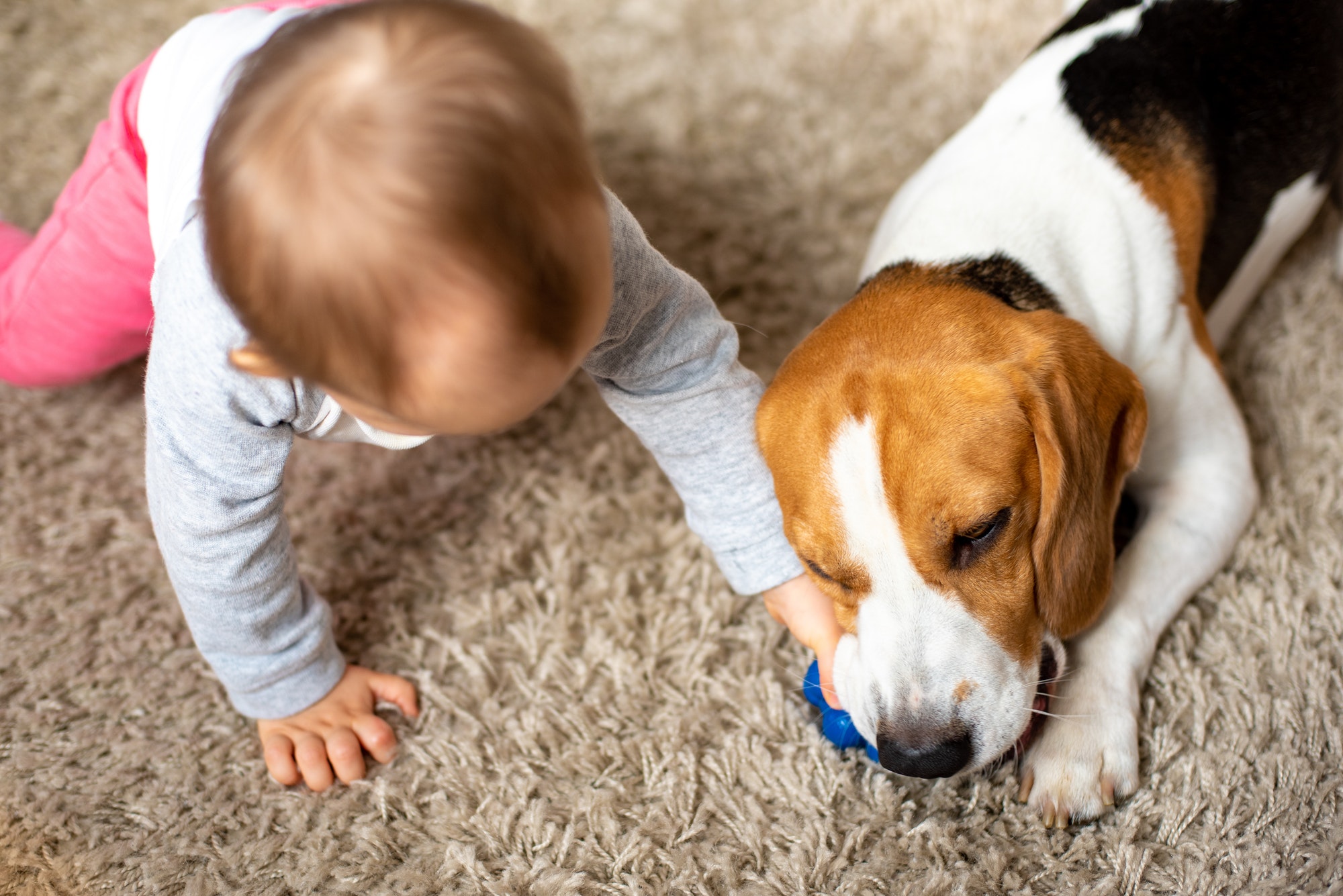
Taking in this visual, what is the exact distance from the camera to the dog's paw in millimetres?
1590

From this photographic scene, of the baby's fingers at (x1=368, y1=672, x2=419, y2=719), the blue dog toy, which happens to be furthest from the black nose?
the baby's fingers at (x1=368, y1=672, x2=419, y2=719)

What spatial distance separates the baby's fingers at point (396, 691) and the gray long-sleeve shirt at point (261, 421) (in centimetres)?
6

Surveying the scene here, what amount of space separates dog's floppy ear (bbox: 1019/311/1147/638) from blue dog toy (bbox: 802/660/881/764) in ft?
1.09

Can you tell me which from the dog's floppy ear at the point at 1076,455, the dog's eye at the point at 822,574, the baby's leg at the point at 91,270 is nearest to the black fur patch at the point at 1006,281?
the dog's floppy ear at the point at 1076,455

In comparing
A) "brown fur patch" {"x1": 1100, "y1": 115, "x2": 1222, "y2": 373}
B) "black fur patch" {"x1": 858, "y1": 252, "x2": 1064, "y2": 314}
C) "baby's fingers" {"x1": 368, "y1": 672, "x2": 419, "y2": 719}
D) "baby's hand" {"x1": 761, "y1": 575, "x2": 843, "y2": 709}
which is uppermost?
"brown fur patch" {"x1": 1100, "y1": 115, "x2": 1222, "y2": 373}

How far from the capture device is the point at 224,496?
1606 mm

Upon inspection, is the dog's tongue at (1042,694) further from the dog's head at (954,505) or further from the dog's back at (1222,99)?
the dog's back at (1222,99)

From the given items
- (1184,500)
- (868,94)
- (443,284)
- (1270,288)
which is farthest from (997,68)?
(443,284)

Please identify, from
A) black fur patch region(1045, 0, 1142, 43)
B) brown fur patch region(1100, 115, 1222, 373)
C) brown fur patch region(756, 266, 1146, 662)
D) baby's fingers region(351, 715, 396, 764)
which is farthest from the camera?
black fur patch region(1045, 0, 1142, 43)

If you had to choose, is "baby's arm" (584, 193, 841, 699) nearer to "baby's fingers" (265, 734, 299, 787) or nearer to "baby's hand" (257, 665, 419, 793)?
"baby's hand" (257, 665, 419, 793)

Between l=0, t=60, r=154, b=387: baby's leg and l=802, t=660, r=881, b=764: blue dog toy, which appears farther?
l=0, t=60, r=154, b=387: baby's leg

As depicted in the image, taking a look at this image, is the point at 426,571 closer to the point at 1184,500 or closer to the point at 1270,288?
the point at 1184,500

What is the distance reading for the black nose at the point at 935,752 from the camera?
1481mm

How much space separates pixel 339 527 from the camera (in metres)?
2.13
